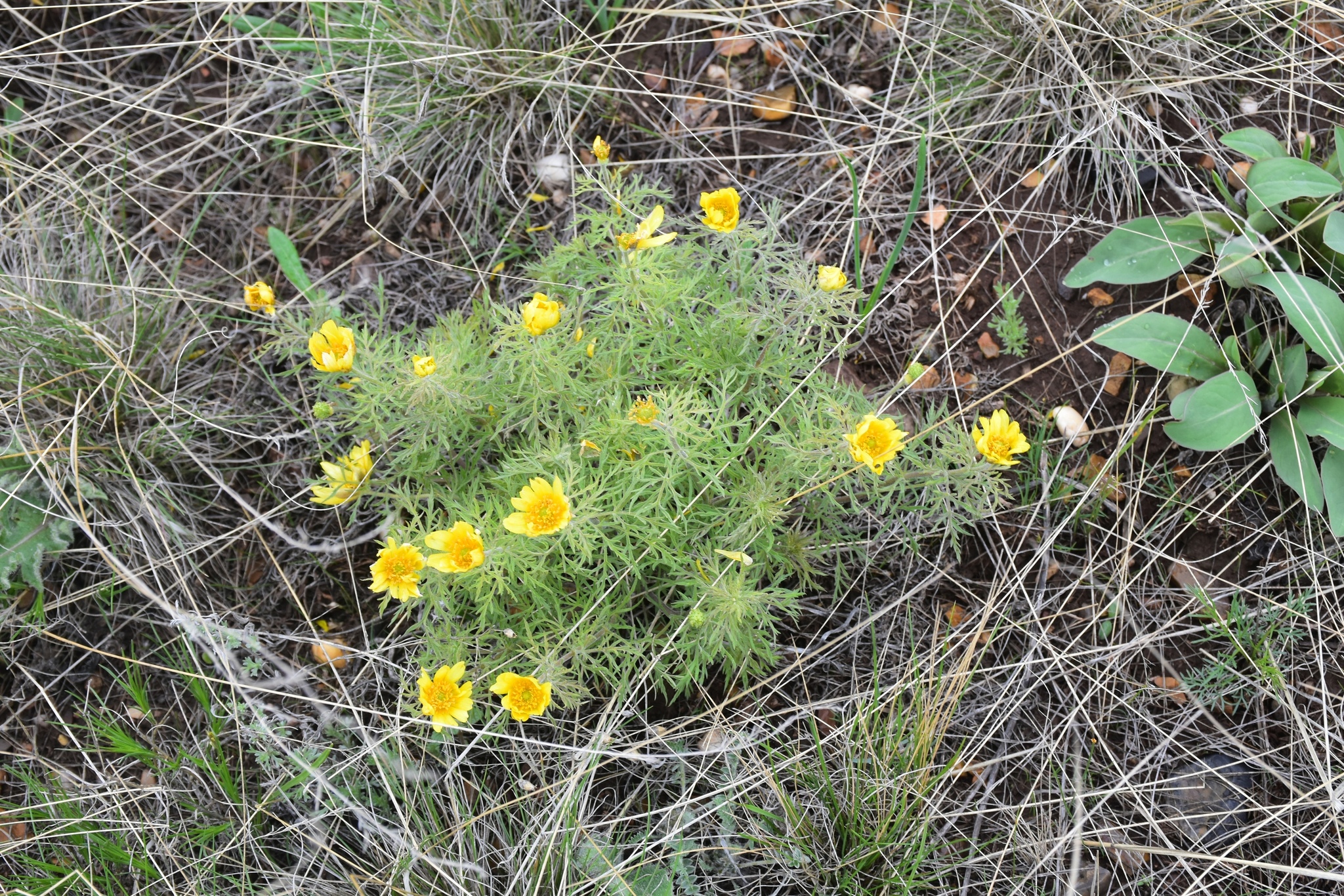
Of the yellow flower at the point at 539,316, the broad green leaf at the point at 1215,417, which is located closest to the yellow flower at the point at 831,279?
the yellow flower at the point at 539,316

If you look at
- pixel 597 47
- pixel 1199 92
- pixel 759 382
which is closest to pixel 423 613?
pixel 759 382

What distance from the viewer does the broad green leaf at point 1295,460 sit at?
216 cm

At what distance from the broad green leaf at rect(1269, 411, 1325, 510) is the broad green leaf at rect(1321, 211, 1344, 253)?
1.36 feet

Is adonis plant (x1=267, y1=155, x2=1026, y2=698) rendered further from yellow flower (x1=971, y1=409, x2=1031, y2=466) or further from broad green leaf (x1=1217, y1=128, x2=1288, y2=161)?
broad green leaf (x1=1217, y1=128, x2=1288, y2=161)

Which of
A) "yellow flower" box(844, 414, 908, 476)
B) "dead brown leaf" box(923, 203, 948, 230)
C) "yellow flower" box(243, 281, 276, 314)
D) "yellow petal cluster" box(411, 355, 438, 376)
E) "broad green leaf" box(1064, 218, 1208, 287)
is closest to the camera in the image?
"yellow flower" box(844, 414, 908, 476)

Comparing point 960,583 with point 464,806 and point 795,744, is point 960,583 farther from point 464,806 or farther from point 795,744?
point 464,806

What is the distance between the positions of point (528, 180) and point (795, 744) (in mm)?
1825

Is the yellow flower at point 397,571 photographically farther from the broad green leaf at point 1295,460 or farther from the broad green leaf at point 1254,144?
the broad green leaf at point 1254,144

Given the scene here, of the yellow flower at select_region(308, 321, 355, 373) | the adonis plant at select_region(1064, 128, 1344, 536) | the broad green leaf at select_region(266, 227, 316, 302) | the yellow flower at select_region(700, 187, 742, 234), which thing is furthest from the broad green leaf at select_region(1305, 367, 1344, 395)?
the broad green leaf at select_region(266, 227, 316, 302)

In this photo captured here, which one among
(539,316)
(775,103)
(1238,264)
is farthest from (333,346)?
(1238,264)

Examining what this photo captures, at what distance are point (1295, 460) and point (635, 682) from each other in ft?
5.48

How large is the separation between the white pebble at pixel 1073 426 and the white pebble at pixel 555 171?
1577 millimetres

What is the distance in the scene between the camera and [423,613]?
2.08 meters

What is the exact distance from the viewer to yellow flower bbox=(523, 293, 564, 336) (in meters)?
1.74
